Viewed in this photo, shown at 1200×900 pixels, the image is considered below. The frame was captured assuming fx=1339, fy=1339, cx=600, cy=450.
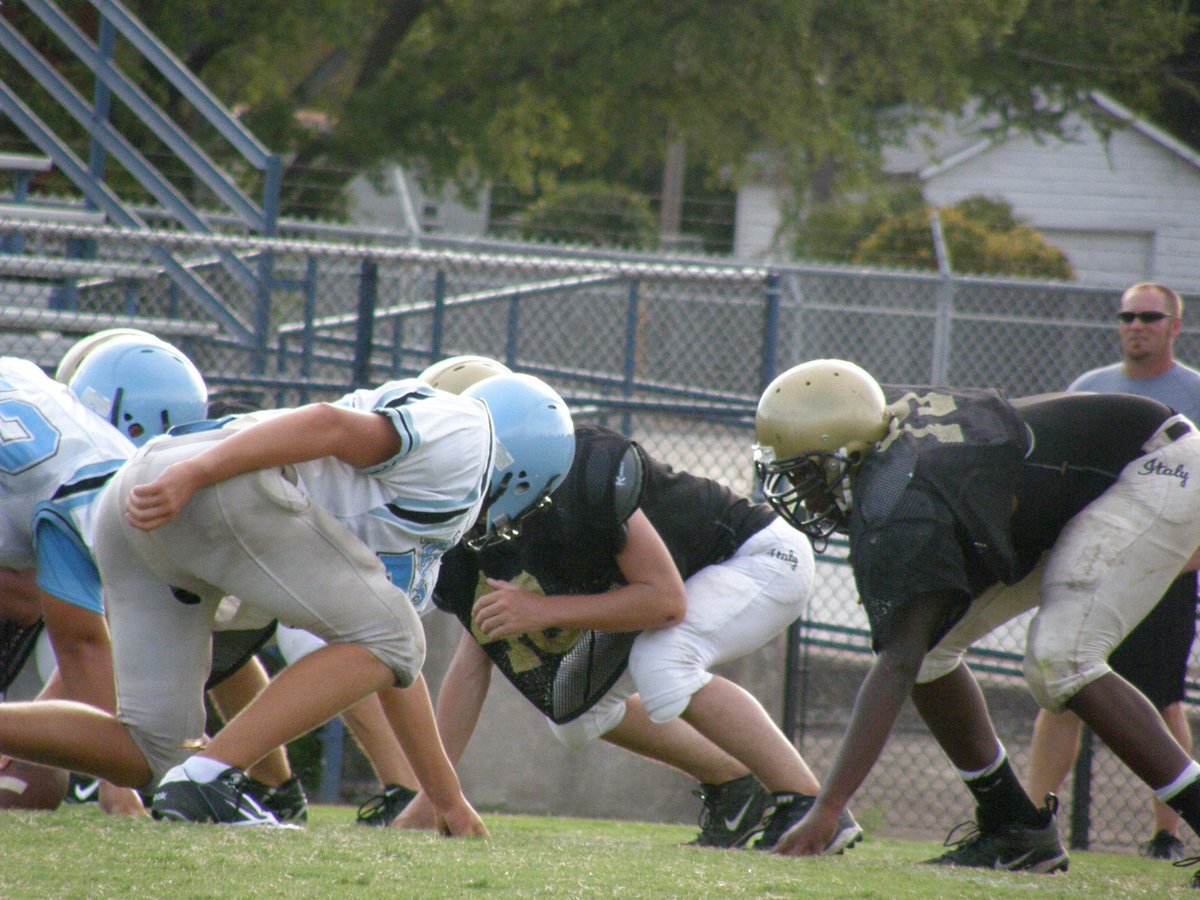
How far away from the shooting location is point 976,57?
15.8m

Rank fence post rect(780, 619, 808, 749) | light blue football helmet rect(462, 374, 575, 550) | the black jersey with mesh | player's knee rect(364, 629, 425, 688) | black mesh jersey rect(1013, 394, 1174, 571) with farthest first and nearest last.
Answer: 1. fence post rect(780, 619, 808, 749)
2. the black jersey with mesh
3. black mesh jersey rect(1013, 394, 1174, 571)
4. light blue football helmet rect(462, 374, 575, 550)
5. player's knee rect(364, 629, 425, 688)

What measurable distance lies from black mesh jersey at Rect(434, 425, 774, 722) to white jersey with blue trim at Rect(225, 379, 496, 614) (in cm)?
55

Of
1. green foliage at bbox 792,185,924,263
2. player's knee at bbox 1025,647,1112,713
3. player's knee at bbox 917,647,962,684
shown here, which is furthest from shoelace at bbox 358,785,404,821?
green foliage at bbox 792,185,924,263

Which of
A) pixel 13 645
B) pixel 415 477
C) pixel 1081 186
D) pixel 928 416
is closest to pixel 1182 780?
pixel 928 416

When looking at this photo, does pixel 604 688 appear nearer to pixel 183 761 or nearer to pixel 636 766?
pixel 183 761

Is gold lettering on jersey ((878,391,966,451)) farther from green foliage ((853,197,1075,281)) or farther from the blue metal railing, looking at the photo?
green foliage ((853,197,1075,281))

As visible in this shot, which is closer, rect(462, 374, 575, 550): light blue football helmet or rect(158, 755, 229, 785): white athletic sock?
rect(158, 755, 229, 785): white athletic sock

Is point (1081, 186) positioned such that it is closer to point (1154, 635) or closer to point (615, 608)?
Result: point (1154, 635)

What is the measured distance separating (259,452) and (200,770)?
72 centimetres

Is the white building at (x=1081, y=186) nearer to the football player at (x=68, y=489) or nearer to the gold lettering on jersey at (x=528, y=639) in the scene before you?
the gold lettering on jersey at (x=528, y=639)

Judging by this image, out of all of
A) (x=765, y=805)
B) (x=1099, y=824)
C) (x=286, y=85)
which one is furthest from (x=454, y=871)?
(x=286, y=85)

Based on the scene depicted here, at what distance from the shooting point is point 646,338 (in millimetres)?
9539

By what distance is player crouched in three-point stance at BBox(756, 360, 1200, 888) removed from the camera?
320 centimetres

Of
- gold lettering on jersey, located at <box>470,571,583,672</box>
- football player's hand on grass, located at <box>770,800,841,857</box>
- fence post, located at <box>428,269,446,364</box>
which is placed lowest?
football player's hand on grass, located at <box>770,800,841,857</box>
